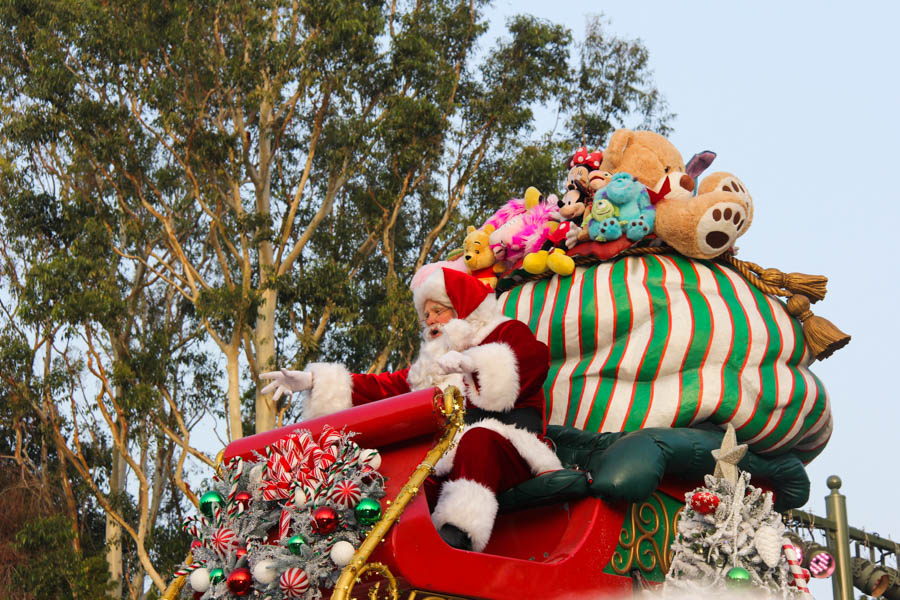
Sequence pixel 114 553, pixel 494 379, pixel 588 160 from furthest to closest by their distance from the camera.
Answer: pixel 114 553 → pixel 588 160 → pixel 494 379

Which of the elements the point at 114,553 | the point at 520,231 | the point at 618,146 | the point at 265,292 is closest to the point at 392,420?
the point at 520,231

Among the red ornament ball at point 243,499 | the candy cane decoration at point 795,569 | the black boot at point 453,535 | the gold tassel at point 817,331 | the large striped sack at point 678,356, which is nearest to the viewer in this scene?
the red ornament ball at point 243,499

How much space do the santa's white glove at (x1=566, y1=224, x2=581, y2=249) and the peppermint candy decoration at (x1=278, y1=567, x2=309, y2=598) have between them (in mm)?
2284

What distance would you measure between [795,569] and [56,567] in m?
13.0

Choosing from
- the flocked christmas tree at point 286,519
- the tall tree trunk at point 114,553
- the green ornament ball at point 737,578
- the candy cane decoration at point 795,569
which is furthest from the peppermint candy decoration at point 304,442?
the tall tree trunk at point 114,553

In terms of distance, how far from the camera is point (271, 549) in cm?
324

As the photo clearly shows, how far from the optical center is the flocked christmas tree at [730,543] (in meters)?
3.83

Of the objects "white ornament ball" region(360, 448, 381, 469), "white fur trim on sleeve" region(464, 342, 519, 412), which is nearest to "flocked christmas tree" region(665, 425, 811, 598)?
"white fur trim on sleeve" region(464, 342, 519, 412)

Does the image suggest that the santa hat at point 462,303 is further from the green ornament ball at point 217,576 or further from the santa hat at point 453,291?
the green ornament ball at point 217,576

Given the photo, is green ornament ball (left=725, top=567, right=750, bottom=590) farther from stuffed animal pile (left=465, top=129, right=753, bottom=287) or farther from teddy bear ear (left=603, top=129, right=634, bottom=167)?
teddy bear ear (left=603, top=129, right=634, bottom=167)

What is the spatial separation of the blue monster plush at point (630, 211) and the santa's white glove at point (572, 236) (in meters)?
0.15

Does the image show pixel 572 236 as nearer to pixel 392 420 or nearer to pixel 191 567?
pixel 392 420

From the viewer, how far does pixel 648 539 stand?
4027mm

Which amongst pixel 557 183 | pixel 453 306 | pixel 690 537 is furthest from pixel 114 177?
pixel 690 537
